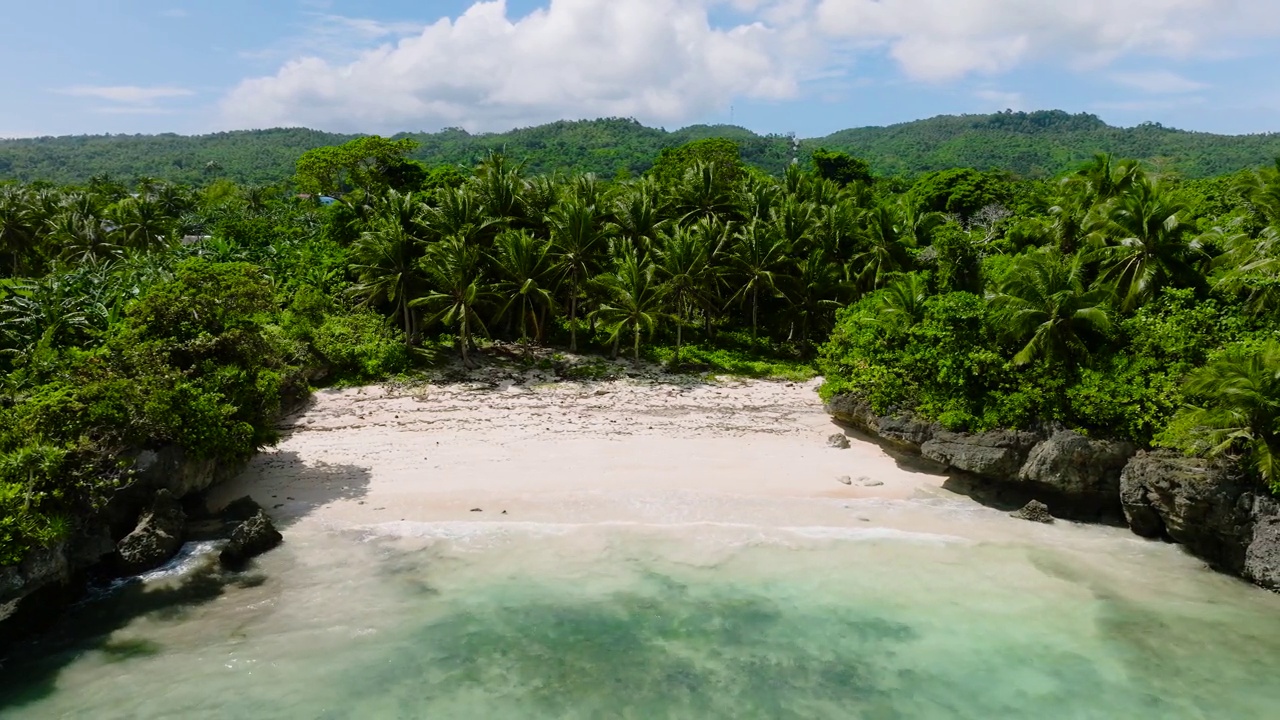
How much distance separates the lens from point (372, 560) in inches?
861

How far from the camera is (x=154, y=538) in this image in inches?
827

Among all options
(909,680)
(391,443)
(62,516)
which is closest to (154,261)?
(391,443)

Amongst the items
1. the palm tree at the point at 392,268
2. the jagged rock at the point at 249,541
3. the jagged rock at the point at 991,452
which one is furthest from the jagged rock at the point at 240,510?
the jagged rock at the point at 991,452

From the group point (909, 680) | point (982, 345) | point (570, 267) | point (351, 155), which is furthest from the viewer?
point (351, 155)

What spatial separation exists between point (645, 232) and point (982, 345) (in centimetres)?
2496

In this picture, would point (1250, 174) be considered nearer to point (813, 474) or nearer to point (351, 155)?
point (813, 474)

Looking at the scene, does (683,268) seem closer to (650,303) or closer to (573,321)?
(650,303)

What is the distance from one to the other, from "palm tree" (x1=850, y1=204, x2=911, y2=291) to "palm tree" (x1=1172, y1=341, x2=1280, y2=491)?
2425 centimetres

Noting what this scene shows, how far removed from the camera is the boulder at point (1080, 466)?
2372 centimetres

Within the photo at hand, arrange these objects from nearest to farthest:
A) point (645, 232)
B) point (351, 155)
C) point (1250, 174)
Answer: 1. point (1250, 174)
2. point (645, 232)
3. point (351, 155)

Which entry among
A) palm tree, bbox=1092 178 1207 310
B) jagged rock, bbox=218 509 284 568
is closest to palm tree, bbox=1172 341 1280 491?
palm tree, bbox=1092 178 1207 310

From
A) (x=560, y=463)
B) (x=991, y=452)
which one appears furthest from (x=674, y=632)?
(x=991, y=452)

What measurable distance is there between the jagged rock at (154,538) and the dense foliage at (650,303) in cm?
142

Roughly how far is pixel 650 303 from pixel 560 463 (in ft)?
52.2
